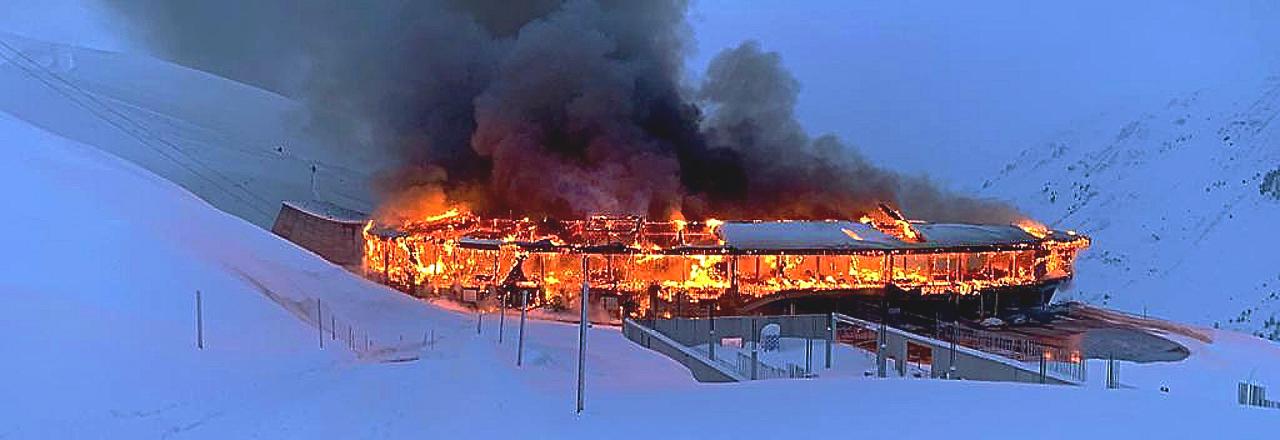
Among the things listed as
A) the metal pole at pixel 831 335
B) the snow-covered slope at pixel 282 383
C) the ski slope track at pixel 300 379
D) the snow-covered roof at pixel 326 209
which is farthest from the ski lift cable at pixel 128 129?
the metal pole at pixel 831 335

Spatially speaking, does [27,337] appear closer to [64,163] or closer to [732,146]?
[64,163]

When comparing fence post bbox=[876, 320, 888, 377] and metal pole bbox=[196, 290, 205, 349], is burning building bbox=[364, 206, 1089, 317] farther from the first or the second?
metal pole bbox=[196, 290, 205, 349]

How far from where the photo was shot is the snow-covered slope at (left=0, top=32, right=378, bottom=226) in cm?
5159

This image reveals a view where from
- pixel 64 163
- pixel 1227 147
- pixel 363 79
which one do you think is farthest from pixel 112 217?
pixel 1227 147

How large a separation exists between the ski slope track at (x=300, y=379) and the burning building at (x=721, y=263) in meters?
6.32

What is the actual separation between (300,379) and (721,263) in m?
14.5

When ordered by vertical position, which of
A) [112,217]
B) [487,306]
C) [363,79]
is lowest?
[487,306]

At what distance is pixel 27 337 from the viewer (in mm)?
9039

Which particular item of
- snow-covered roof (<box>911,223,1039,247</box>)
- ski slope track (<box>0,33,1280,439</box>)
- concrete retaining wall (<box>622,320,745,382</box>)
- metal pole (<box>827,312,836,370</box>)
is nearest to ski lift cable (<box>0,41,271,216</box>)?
ski slope track (<box>0,33,1280,439</box>)

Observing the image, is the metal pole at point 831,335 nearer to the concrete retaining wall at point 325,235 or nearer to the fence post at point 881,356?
the fence post at point 881,356

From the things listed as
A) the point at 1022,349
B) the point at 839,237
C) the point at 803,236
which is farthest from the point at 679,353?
the point at 839,237

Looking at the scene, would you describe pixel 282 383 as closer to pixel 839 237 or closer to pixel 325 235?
pixel 839 237

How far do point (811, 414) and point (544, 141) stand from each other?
72.3 feet

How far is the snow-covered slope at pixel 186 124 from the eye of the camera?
5159cm
